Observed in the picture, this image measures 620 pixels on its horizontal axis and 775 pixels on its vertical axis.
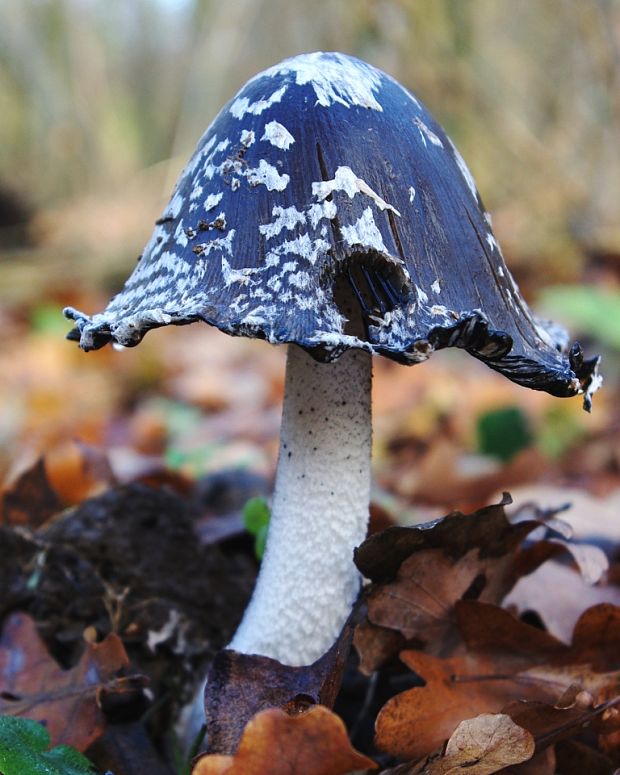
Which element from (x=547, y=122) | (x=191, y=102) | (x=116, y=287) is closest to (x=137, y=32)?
(x=191, y=102)

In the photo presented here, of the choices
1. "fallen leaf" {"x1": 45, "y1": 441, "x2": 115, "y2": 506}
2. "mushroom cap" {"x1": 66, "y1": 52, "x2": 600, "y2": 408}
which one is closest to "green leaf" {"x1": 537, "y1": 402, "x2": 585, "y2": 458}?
"fallen leaf" {"x1": 45, "y1": 441, "x2": 115, "y2": 506}

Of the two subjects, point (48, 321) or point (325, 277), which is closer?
point (325, 277)

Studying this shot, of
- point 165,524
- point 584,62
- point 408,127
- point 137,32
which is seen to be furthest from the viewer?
point 137,32

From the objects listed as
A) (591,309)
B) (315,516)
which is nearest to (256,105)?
(315,516)

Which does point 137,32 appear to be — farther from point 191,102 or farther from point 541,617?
point 541,617

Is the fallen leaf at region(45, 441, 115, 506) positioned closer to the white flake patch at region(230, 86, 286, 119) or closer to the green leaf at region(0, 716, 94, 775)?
the green leaf at region(0, 716, 94, 775)

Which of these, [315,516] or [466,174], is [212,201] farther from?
[315,516]
